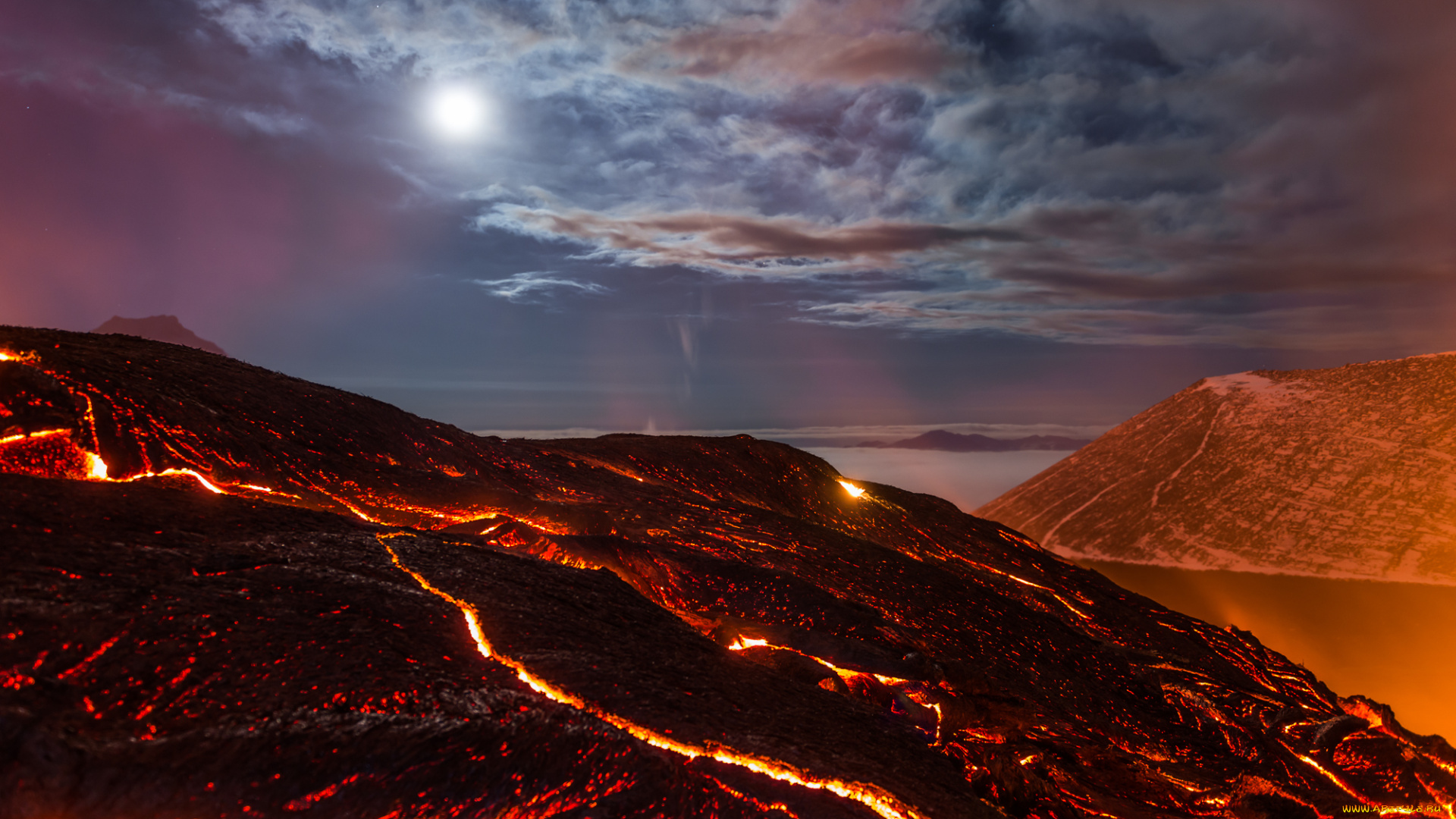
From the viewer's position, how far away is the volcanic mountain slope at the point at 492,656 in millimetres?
3516

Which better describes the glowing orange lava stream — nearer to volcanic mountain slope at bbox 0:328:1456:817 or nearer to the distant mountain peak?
volcanic mountain slope at bbox 0:328:1456:817

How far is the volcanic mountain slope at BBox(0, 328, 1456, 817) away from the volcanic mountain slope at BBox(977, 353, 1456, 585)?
28192 mm

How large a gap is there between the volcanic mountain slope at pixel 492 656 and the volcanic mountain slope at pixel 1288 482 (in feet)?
92.5

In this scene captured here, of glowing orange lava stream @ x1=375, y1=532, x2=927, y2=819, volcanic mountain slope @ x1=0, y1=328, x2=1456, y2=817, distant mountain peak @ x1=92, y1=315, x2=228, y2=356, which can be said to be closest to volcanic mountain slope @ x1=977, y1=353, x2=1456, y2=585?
volcanic mountain slope @ x1=0, y1=328, x2=1456, y2=817

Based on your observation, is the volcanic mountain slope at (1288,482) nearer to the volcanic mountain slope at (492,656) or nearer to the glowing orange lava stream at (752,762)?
the volcanic mountain slope at (492,656)

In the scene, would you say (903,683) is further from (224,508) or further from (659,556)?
(224,508)

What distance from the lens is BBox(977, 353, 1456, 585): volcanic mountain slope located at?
33.4m

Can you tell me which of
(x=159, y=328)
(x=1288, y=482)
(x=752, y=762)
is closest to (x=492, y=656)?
(x=752, y=762)

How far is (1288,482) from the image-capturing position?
121 ft

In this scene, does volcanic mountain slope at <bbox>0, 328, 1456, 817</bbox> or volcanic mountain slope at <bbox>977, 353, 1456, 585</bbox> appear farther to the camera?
volcanic mountain slope at <bbox>977, 353, 1456, 585</bbox>

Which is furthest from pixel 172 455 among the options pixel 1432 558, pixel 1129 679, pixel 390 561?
pixel 1432 558

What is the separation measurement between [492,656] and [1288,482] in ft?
149

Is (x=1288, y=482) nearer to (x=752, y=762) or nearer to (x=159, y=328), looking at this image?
(x=752, y=762)

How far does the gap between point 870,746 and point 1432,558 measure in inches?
1660
